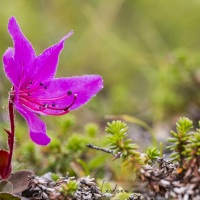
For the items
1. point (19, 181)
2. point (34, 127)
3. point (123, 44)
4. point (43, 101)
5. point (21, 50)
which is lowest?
point (19, 181)

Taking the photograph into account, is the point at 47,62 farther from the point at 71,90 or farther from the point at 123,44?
the point at 123,44

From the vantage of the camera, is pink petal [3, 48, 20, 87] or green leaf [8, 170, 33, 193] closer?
pink petal [3, 48, 20, 87]

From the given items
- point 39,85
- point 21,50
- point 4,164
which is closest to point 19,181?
point 4,164

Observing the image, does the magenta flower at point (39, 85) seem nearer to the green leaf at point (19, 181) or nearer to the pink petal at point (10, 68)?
the pink petal at point (10, 68)

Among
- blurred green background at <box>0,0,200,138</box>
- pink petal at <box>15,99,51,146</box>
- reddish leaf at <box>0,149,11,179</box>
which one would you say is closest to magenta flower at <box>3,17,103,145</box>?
pink petal at <box>15,99,51,146</box>

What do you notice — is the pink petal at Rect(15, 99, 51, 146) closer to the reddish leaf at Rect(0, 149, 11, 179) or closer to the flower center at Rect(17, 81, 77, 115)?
the flower center at Rect(17, 81, 77, 115)

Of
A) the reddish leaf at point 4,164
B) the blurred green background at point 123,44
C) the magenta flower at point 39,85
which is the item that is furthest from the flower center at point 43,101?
the blurred green background at point 123,44

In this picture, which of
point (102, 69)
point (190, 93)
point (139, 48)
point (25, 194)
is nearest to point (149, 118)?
point (190, 93)
